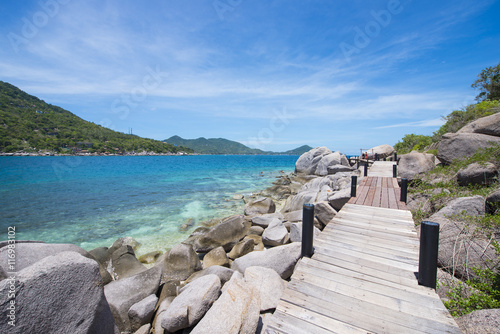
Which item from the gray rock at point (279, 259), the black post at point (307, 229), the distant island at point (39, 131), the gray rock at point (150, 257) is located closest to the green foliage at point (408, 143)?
the gray rock at point (279, 259)

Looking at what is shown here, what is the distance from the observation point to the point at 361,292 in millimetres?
3340

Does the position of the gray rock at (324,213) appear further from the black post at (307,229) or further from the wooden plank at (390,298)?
the wooden plank at (390,298)

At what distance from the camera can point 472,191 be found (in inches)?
272

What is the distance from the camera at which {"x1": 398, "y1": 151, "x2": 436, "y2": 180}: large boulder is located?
11180 millimetres

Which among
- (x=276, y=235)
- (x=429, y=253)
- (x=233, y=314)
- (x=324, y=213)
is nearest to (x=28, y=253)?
(x=233, y=314)

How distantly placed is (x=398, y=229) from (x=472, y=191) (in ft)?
12.3

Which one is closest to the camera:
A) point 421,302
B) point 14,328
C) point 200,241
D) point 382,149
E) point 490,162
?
point 14,328

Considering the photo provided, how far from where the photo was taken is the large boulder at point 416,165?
11180mm

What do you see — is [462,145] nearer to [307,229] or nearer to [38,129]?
[307,229]

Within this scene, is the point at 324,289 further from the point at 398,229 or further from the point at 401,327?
the point at 398,229

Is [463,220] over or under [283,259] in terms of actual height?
over

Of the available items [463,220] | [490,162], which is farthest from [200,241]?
[490,162]

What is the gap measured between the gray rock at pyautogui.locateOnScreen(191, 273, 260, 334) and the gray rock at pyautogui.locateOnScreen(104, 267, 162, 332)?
8.32 ft

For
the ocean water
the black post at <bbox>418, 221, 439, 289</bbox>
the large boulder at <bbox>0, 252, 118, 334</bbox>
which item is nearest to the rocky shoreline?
the large boulder at <bbox>0, 252, 118, 334</bbox>
